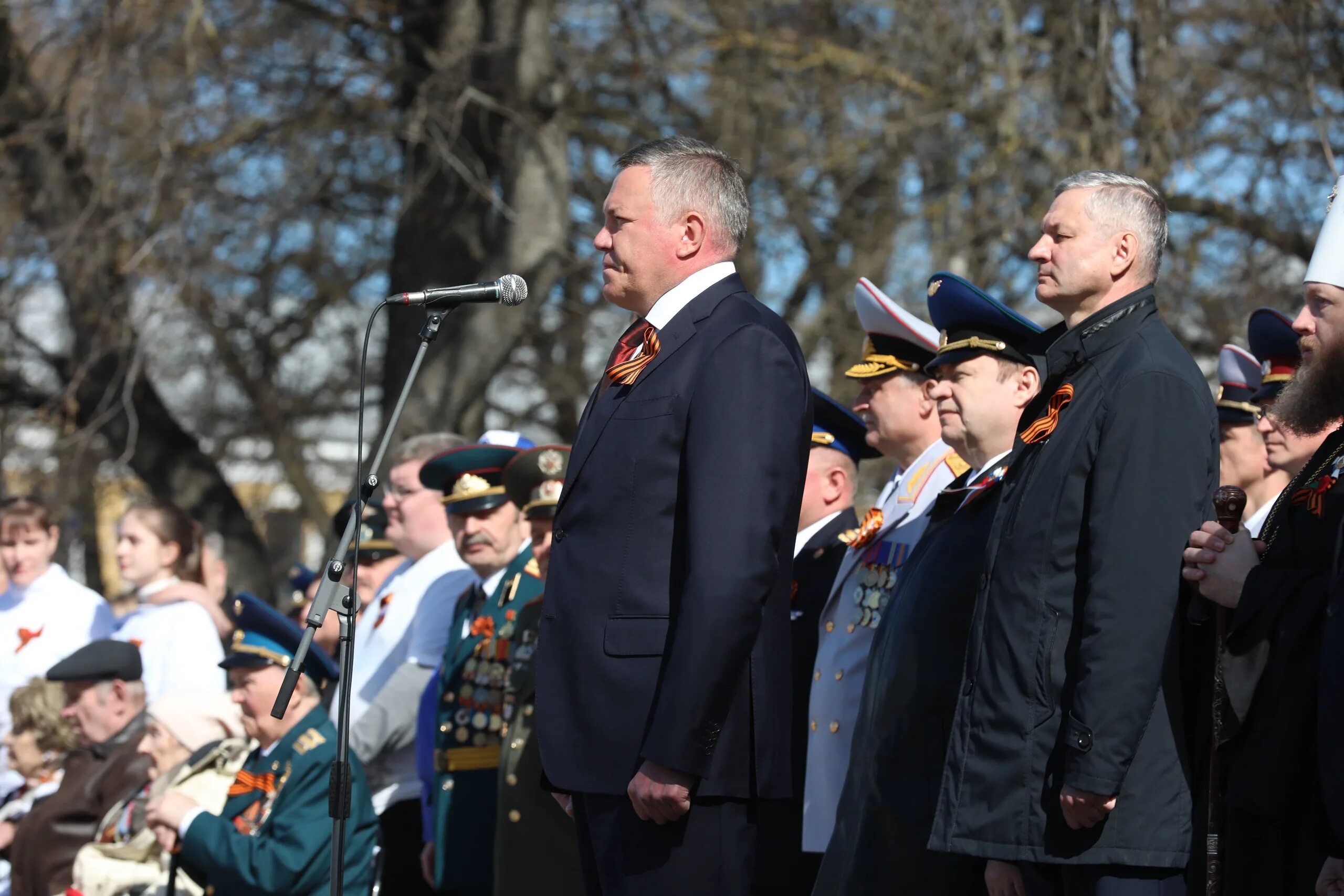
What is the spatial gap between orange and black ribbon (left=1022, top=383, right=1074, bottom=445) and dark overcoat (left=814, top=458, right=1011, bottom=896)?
30cm

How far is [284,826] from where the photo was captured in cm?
506

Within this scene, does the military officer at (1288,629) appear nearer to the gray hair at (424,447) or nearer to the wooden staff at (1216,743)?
the wooden staff at (1216,743)

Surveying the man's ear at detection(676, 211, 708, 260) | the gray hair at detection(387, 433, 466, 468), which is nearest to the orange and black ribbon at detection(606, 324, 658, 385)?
the man's ear at detection(676, 211, 708, 260)

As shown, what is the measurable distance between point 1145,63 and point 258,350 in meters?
7.78

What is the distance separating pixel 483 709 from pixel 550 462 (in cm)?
82

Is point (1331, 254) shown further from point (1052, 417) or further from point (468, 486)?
point (468, 486)

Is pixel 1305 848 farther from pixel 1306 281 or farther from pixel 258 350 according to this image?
pixel 258 350

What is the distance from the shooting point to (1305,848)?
112 inches

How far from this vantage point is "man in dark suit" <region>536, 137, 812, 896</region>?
3084mm

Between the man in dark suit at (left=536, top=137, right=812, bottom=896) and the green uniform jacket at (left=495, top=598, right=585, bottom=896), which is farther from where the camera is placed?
the green uniform jacket at (left=495, top=598, right=585, bottom=896)

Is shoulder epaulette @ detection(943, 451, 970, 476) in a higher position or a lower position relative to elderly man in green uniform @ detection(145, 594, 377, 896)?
higher

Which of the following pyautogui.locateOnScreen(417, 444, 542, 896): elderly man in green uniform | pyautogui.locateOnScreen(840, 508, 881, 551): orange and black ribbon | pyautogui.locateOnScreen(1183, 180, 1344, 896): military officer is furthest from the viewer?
pyautogui.locateOnScreen(417, 444, 542, 896): elderly man in green uniform

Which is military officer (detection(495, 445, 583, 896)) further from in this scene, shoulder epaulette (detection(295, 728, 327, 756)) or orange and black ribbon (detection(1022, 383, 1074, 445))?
orange and black ribbon (detection(1022, 383, 1074, 445))

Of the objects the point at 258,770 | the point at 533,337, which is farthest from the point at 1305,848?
the point at 533,337
